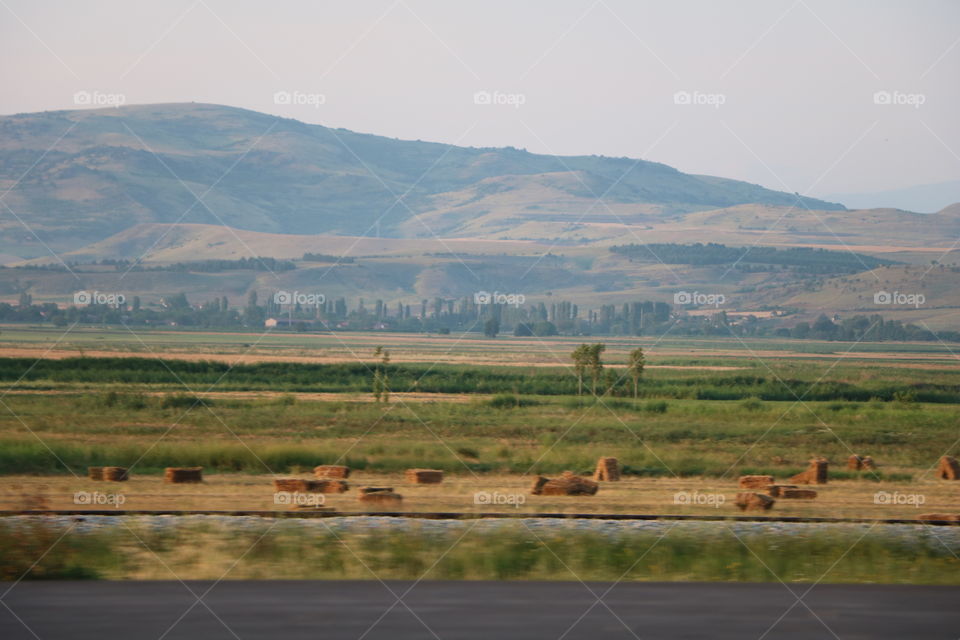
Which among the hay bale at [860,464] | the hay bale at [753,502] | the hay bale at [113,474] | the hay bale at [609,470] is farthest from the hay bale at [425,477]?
the hay bale at [860,464]

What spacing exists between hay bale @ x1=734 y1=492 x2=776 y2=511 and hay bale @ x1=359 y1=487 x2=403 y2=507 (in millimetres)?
6651

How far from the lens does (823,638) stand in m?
10.3

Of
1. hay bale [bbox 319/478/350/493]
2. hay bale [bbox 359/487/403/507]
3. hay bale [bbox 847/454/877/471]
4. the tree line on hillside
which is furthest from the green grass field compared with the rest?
the tree line on hillside

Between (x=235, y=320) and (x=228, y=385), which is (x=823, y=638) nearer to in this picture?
(x=228, y=385)

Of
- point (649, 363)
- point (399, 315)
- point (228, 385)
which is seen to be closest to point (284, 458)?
point (228, 385)

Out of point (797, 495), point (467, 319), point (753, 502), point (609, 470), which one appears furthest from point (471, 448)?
point (467, 319)

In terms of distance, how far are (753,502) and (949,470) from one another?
11225mm

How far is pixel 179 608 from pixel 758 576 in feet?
23.7

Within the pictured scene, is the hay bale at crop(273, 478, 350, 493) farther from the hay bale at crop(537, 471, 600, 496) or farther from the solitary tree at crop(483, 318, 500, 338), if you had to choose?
the solitary tree at crop(483, 318, 500, 338)

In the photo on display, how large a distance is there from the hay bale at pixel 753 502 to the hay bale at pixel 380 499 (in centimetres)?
665

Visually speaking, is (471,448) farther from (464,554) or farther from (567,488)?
(464,554)

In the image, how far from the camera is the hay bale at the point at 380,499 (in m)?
22.0

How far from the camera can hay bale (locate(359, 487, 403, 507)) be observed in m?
22.0

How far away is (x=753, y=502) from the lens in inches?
901
